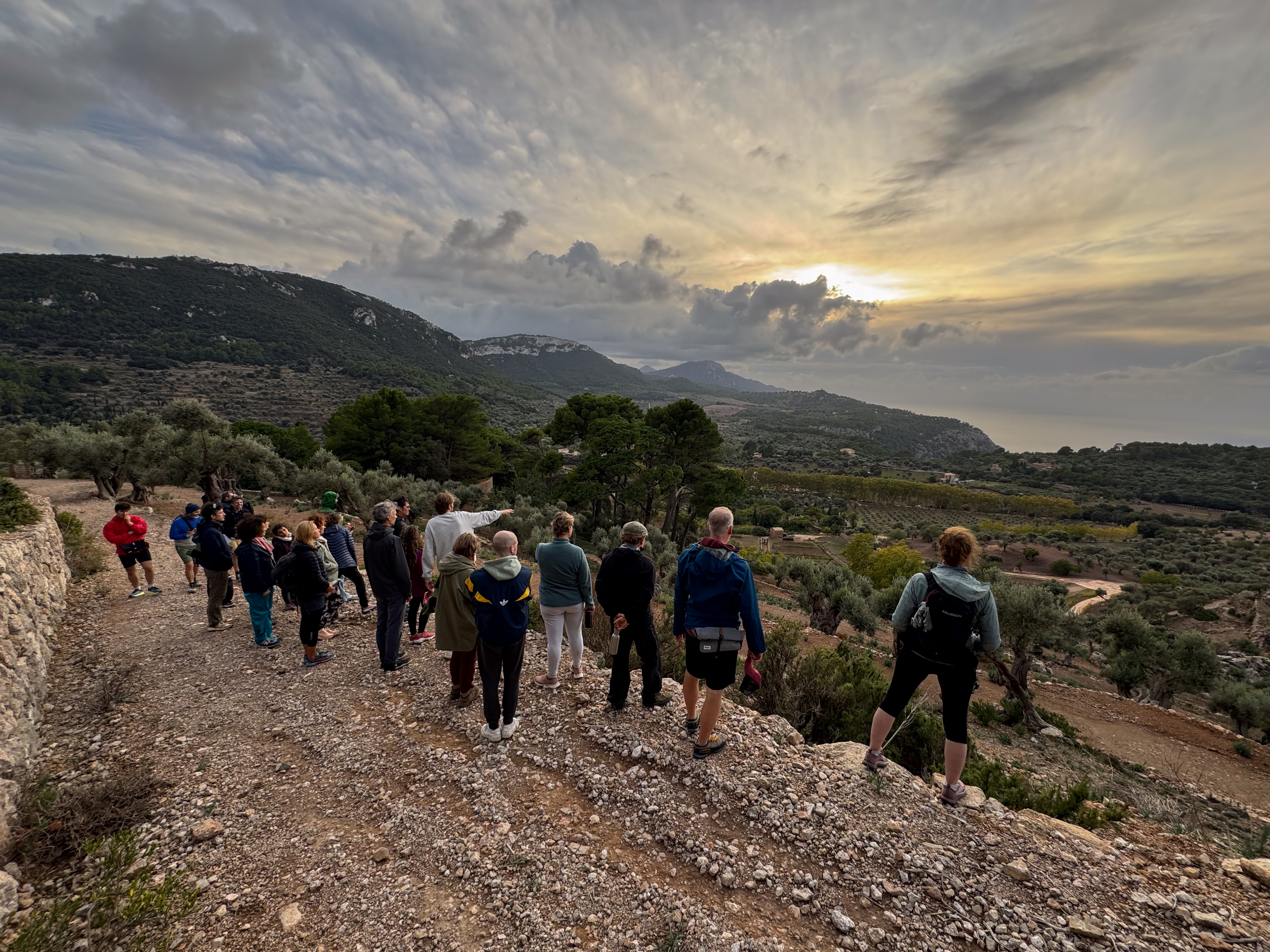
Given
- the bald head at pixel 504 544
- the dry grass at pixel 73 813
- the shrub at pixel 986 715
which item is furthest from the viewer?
the shrub at pixel 986 715

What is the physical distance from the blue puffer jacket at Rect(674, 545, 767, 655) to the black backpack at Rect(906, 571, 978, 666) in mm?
1349

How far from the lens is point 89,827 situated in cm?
357

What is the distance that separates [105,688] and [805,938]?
7.63 metres

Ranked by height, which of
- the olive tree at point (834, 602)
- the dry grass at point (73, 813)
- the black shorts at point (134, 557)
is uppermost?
the dry grass at point (73, 813)

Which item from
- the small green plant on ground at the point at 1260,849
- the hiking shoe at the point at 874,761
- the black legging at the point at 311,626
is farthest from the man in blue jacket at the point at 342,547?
the small green plant on ground at the point at 1260,849

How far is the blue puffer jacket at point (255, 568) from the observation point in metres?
6.66

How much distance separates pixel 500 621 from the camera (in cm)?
450

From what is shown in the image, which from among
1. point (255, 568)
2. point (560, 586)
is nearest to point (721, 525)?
point (560, 586)

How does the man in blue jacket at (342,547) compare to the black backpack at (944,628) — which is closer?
the black backpack at (944,628)

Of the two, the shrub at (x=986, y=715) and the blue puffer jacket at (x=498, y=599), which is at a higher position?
the blue puffer jacket at (x=498, y=599)

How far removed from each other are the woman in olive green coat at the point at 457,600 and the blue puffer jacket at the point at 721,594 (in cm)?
223

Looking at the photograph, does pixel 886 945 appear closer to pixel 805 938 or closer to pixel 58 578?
pixel 805 938

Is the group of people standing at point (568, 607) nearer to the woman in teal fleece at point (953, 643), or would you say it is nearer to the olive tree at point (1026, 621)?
the woman in teal fleece at point (953, 643)

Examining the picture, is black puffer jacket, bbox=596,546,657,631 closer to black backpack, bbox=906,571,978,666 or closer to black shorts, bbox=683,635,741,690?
black shorts, bbox=683,635,741,690
